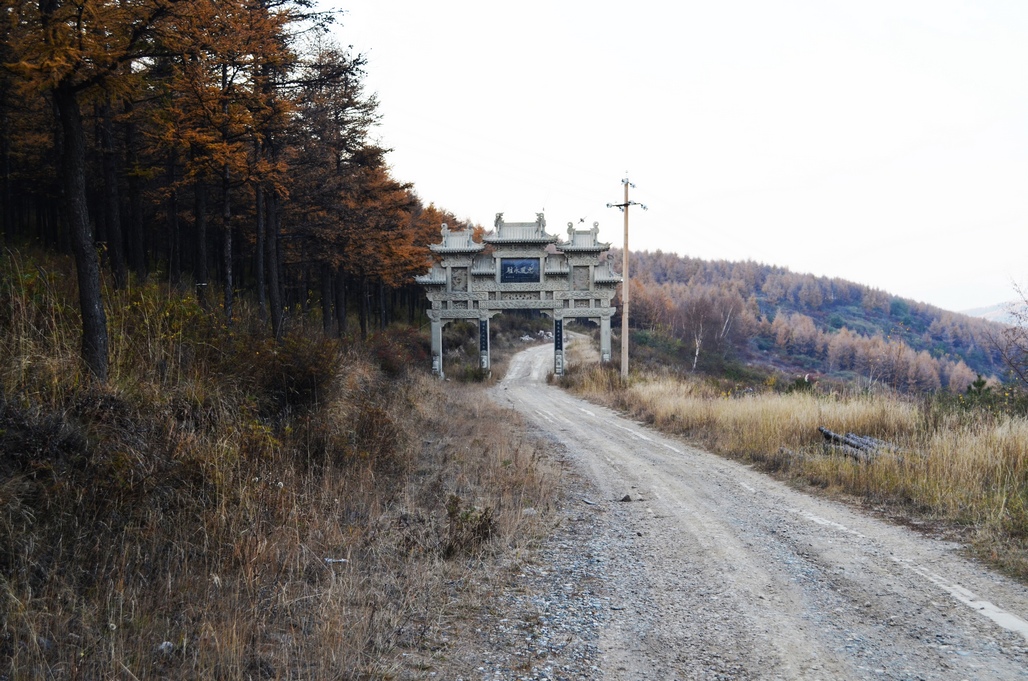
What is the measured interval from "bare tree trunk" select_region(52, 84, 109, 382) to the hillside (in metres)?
57.7

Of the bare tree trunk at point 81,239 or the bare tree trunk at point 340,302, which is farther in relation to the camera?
the bare tree trunk at point 340,302

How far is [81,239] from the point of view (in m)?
6.42

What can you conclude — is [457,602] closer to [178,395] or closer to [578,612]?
[578,612]

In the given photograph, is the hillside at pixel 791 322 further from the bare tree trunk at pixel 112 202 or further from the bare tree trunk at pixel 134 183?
the bare tree trunk at pixel 112 202

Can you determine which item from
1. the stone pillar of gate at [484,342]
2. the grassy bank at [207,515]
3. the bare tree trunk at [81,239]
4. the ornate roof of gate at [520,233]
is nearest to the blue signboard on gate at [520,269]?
the ornate roof of gate at [520,233]

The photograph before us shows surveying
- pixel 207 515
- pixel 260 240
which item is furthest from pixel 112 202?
pixel 207 515

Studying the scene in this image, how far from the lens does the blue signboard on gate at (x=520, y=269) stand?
35625 mm

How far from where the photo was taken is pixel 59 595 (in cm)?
366

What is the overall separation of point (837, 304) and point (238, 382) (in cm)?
16954

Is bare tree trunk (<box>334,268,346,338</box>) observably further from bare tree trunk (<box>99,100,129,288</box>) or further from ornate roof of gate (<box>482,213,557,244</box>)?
bare tree trunk (<box>99,100,129,288</box>)

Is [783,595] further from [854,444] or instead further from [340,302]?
[340,302]

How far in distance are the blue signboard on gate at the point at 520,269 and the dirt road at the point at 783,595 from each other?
27.5 metres

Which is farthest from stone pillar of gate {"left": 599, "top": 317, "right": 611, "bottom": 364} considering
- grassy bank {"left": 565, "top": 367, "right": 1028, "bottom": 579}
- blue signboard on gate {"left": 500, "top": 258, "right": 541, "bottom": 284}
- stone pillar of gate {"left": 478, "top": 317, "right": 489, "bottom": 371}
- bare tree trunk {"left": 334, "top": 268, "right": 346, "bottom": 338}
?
grassy bank {"left": 565, "top": 367, "right": 1028, "bottom": 579}

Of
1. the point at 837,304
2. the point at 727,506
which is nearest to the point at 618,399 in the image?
the point at 727,506
